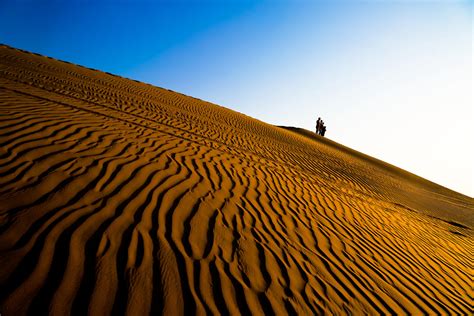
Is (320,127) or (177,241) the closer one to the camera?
(177,241)

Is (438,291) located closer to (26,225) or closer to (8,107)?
(26,225)

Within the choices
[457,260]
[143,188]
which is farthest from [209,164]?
[457,260]

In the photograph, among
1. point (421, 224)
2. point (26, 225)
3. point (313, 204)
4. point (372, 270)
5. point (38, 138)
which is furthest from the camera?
point (421, 224)

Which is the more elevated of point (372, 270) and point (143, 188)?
point (143, 188)

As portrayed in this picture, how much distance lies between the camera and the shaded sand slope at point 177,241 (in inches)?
89.2

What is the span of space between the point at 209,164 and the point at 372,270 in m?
3.64

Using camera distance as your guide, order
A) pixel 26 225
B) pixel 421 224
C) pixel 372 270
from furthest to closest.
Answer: pixel 421 224 → pixel 372 270 → pixel 26 225

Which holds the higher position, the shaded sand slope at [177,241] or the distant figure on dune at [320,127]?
the distant figure on dune at [320,127]

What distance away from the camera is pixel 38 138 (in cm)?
460

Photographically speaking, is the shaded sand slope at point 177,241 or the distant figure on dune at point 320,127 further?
the distant figure on dune at point 320,127

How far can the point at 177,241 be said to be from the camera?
2982 mm

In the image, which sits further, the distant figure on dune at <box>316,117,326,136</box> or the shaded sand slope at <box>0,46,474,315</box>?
the distant figure on dune at <box>316,117,326,136</box>

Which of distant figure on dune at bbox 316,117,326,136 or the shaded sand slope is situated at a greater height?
distant figure on dune at bbox 316,117,326,136

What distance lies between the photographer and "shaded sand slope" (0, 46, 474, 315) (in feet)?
7.43
